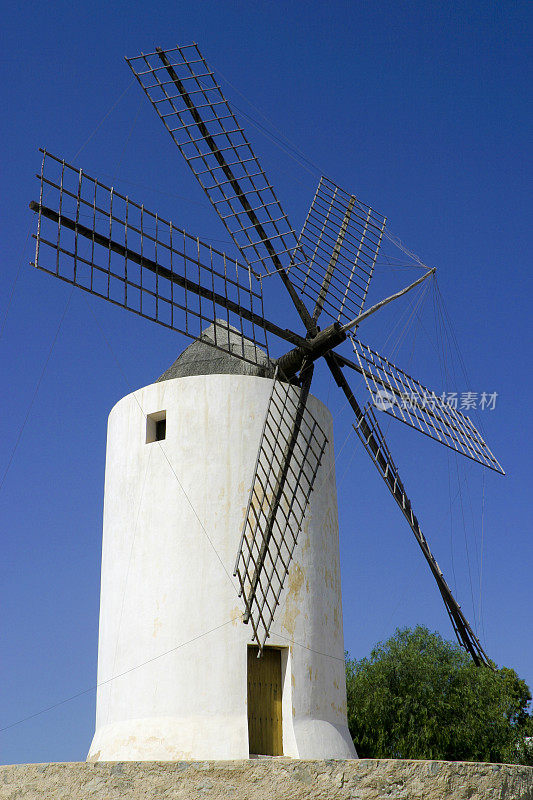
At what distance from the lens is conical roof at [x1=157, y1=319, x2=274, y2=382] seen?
409 inches

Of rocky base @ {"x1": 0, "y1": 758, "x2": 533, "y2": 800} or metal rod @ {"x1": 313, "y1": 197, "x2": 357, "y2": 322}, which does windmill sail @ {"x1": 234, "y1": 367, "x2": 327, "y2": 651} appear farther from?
rocky base @ {"x1": 0, "y1": 758, "x2": 533, "y2": 800}

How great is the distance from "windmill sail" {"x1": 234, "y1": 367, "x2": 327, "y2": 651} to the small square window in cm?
120

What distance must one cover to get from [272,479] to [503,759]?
225 inches

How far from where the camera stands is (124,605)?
920 cm

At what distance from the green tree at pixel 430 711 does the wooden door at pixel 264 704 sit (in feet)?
12.5

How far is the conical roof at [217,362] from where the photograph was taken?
1039 centimetres

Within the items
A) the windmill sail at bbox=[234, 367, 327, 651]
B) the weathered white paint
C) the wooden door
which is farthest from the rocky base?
the wooden door

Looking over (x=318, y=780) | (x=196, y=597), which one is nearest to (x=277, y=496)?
(x=196, y=597)

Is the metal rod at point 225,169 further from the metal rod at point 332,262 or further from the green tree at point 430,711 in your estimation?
the green tree at point 430,711

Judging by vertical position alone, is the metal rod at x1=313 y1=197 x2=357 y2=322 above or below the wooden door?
above

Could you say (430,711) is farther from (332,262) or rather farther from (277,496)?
(332,262)

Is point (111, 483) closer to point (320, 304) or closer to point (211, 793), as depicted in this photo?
point (320, 304)

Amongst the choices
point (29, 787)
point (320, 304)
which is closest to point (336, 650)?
point (320, 304)

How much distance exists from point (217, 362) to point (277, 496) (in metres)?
2.07
